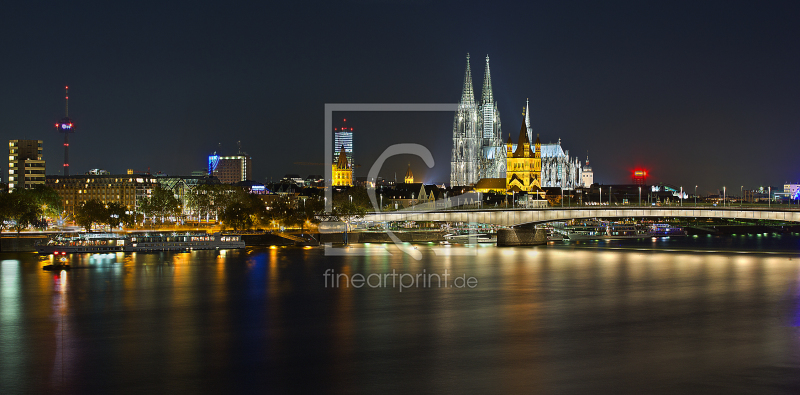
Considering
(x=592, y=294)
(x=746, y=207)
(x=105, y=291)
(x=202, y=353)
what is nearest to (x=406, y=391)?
(x=202, y=353)

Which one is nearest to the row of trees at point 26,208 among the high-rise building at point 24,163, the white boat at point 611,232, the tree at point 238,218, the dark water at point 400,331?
the tree at point 238,218

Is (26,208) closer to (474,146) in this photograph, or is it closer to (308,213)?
(308,213)

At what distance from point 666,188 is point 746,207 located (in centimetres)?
12804

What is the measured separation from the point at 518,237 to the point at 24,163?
114698 mm

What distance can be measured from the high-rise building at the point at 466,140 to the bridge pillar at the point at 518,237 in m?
95.3

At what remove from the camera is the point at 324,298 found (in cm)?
4253

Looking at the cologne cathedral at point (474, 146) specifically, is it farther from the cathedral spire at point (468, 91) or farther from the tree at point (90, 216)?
the tree at point (90, 216)

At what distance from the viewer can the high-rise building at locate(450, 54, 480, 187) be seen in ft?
602

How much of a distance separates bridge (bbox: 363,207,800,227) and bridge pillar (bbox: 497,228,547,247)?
3584 millimetres

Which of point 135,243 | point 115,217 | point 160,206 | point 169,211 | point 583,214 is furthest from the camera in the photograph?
point 169,211

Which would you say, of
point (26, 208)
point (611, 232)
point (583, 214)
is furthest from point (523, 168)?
point (26, 208)

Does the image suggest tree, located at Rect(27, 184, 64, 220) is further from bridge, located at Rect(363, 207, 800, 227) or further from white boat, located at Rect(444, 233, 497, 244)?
white boat, located at Rect(444, 233, 497, 244)

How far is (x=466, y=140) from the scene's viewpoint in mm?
184500

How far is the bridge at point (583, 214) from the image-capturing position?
65.8 metres
